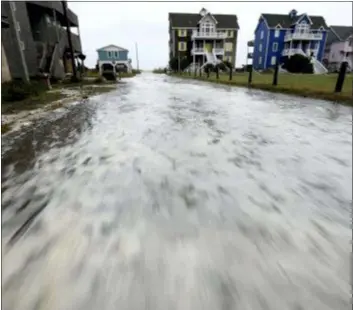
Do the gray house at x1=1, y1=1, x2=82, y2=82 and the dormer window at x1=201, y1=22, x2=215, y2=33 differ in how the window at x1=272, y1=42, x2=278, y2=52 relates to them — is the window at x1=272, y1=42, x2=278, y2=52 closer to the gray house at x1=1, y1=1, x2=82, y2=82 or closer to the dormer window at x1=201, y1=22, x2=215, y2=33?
the dormer window at x1=201, y1=22, x2=215, y2=33

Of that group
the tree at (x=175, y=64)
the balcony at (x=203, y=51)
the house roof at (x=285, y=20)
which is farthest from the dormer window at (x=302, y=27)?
the tree at (x=175, y=64)

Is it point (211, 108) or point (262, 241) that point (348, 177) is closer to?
point (262, 241)

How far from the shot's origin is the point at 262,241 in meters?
2.45

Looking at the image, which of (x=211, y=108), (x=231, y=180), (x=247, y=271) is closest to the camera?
(x=247, y=271)

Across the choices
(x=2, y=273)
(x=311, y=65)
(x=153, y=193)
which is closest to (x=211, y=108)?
(x=153, y=193)

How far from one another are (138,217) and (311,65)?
1606 inches

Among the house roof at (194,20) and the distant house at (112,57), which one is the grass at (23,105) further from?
the house roof at (194,20)

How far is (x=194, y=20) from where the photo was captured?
52.1 m

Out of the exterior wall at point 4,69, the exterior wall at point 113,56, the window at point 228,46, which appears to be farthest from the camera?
the exterior wall at point 113,56

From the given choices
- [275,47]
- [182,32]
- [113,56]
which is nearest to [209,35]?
[182,32]

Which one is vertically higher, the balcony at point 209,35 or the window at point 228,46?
the balcony at point 209,35

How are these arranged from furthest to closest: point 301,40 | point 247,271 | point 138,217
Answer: point 301,40 → point 138,217 → point 247,271

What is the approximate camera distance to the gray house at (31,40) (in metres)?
15.2

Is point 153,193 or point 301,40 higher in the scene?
point 301,40
